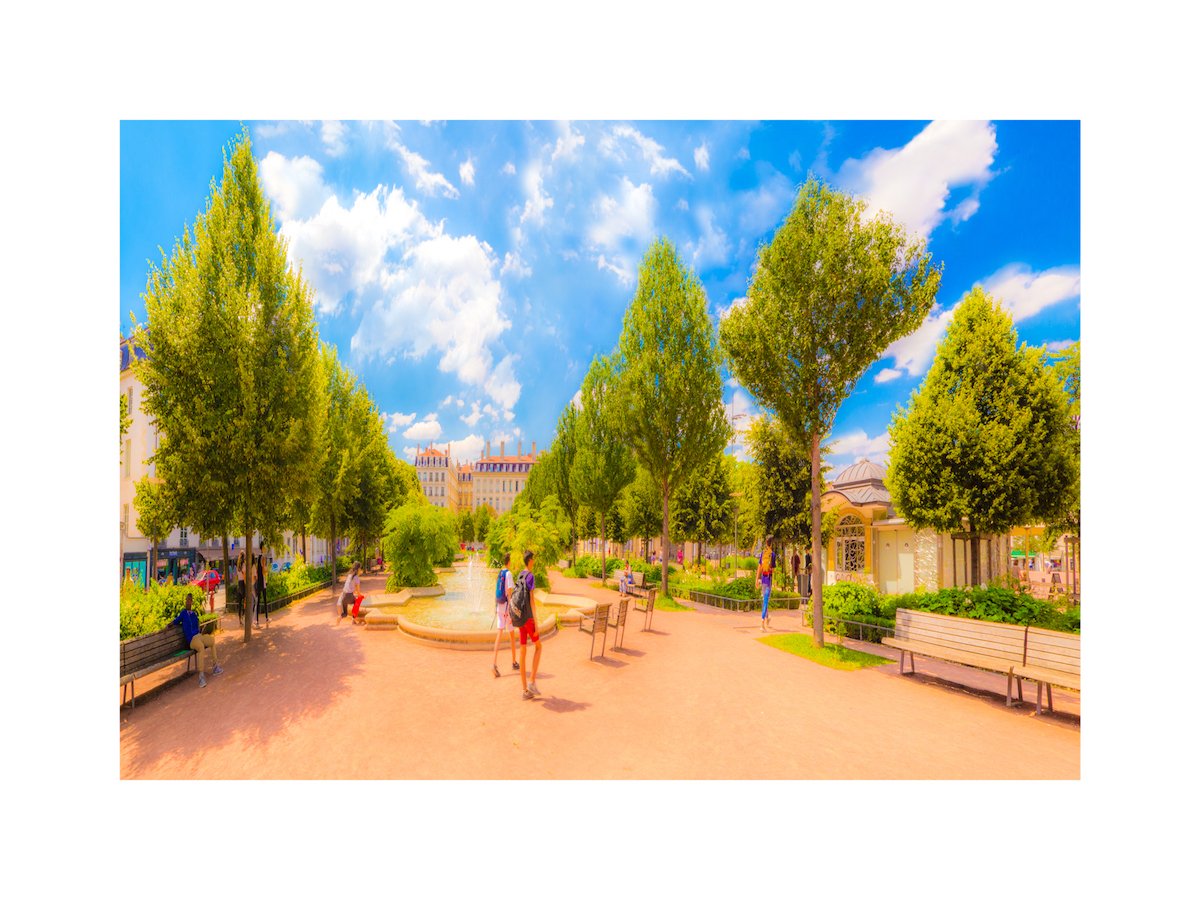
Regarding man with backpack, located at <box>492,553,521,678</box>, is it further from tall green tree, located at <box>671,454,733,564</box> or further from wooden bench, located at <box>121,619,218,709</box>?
tall green tree, located at <box>671,454,733,564</box>

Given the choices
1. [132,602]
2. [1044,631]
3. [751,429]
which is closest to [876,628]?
[1044,631]

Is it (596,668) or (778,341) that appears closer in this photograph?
(596,668)

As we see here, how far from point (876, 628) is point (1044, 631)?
13.4 ft

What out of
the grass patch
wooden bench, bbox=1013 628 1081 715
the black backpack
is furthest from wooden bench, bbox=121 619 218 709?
wooden bench, bbox=1013 628 1081 715

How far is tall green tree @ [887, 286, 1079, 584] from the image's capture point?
1095 centimetres

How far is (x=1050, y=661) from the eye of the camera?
6.31m

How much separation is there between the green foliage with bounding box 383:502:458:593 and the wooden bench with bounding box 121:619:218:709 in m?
7.90

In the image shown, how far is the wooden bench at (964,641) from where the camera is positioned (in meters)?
6.74

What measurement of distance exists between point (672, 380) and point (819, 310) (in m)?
7.13

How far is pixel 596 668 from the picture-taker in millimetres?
8195

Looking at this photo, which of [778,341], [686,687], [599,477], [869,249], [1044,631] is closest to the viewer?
[1044,631]

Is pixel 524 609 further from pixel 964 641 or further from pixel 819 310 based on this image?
pixel 819 310

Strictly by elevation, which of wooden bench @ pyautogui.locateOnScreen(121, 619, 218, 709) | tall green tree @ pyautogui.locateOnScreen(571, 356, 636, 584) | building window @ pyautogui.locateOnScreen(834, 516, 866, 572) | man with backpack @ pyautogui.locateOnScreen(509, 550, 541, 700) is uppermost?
tall green tree @ pyautogui.locateOnScreen(571, 356, 636, 584)
